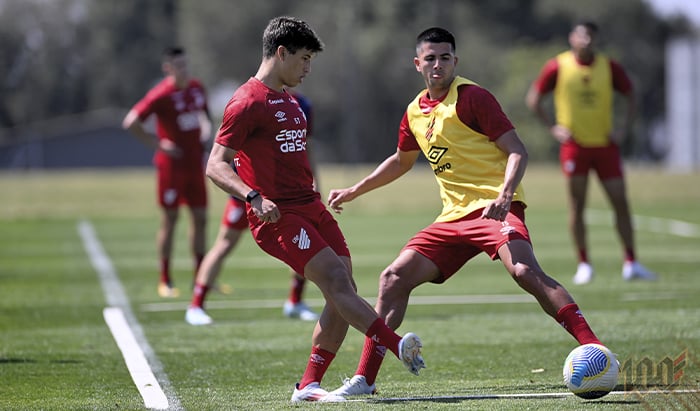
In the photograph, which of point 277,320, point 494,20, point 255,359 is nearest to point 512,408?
point 255,359

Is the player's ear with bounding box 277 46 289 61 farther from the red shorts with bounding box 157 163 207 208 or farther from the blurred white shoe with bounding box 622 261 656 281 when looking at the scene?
the blurred white shoe with bounding box 622 261 656 281

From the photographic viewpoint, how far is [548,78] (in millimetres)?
13805

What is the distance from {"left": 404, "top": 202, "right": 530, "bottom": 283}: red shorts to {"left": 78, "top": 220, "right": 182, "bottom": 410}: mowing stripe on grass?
175 centimetres

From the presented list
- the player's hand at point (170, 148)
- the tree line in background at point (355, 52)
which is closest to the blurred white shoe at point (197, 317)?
the player's hand at point (170, 148)

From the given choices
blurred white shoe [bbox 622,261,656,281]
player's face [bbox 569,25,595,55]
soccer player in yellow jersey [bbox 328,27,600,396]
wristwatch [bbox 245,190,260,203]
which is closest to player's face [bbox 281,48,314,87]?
wristwatch [bbox 245,190,260,203]

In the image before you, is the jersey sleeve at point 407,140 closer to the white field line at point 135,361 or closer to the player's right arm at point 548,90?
the white field line at point 135,361

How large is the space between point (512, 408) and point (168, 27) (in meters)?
95.0

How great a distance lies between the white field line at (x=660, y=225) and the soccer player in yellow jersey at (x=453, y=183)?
51.3 feet

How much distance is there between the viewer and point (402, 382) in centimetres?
742

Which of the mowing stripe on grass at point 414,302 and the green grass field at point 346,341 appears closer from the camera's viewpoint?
the green grass field at point 346,341

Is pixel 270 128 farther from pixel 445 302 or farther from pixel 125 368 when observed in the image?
pixel 445 302

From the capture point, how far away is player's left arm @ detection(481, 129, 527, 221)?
6605mm

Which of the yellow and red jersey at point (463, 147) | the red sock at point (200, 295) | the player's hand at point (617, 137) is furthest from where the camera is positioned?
the player's hand at point (617, 137)

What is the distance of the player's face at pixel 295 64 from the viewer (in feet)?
21.7
